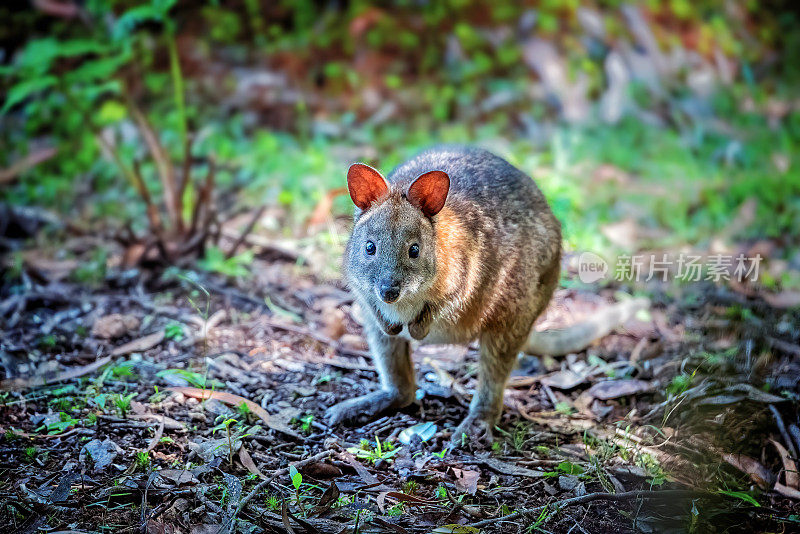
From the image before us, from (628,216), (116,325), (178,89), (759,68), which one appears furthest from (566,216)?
(759,68)

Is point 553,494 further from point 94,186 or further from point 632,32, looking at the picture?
point 632,32

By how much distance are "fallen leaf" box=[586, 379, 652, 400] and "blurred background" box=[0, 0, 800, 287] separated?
5.84 feet

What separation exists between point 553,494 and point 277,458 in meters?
1.29

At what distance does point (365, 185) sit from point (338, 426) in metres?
1.28

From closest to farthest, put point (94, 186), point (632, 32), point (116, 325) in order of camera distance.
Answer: point (116, 325)
point (94, 186)
point (632, 32)

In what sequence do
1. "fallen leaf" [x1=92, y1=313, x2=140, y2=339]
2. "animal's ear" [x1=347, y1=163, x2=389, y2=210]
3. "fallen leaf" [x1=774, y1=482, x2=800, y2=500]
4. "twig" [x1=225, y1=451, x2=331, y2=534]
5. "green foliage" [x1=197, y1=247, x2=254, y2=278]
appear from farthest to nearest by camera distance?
1. "green foliage" [x1=197, y1=247, x2=254, y2=278]
2. "fallen leaf" [x1=92, y1=313, x2=140, y2=339]
3. "fallen leaf" [x1=774, y1=482, x2=800, y2=500]
4. "animal's ear" [x1=347, y1=163, x2=389, y2=210]
5. "twig" [x1=225, y1=451, x2=331, y2=534]

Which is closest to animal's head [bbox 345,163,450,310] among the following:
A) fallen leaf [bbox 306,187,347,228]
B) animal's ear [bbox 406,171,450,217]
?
animal's ear [bbox 406,171,450,217]

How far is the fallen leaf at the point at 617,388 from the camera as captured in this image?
430cm

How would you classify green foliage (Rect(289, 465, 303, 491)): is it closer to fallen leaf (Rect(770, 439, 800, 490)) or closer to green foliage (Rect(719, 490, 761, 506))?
green foliage (Rect(719, 490, 761, 506))

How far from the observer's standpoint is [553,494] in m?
3.39

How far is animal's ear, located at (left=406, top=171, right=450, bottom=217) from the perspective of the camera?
3447mm

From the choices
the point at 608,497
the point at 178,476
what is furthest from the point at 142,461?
the point at 608,497

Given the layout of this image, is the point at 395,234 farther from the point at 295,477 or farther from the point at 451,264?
the point at 295,477

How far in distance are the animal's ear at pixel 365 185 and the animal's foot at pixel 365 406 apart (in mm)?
1073
